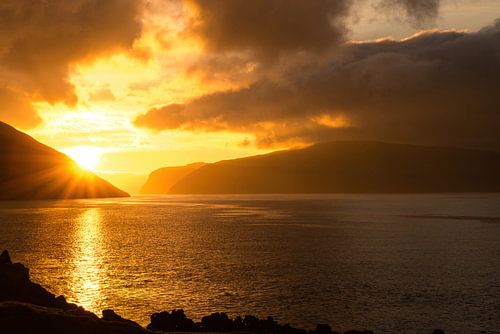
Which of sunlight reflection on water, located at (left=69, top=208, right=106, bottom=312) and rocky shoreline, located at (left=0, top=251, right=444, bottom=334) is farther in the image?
sunlight reflection on water, located at (left=69, top=208, right=106, bottom=312)

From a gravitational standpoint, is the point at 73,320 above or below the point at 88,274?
above

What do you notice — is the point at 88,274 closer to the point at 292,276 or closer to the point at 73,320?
the point at 292,276

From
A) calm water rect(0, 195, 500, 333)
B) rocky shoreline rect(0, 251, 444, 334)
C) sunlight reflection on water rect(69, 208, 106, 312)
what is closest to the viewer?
rocky shoreline rect(0, 251, 444, 334)

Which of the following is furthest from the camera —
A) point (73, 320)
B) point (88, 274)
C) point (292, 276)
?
point (88, 274)

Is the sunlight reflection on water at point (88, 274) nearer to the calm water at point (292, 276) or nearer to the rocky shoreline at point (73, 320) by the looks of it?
the calm water at point (292, 276)

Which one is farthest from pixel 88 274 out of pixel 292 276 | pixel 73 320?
pixel 73 320

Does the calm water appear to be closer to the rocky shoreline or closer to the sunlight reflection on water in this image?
the sunlight reflection on water

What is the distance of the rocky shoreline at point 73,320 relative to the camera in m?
20.9

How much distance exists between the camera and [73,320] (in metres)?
21.5

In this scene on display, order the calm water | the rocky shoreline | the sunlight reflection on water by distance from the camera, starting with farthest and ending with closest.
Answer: the sunlight reflection on water < the calm water < the rocky shoreline

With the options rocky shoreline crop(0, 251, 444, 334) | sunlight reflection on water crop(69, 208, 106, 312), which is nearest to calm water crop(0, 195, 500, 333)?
sunlight reflection on water crop(69, 208, 106, 312)

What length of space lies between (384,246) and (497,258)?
17.0m

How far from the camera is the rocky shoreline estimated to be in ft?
68.6

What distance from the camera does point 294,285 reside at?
1646 inches
